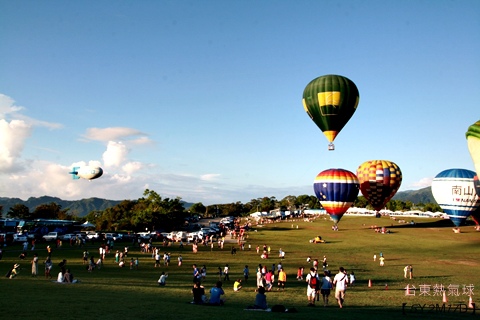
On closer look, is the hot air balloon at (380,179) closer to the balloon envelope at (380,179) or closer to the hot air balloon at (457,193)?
the balloon envelope at (380,179)

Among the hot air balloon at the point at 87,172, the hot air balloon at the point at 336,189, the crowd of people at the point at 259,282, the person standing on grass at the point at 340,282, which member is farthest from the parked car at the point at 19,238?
the person standing on grass at the point at 340,282

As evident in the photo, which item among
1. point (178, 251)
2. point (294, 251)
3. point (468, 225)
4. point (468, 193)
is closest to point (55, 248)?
point (178, 251)

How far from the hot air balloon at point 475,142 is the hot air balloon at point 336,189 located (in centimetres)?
4745

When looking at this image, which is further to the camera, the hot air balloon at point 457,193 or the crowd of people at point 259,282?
the hot air balloon at point 457,193

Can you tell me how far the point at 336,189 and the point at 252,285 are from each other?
45.4 meters

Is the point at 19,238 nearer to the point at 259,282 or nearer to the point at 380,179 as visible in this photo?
the point at 259,282

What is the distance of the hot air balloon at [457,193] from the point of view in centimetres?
8172

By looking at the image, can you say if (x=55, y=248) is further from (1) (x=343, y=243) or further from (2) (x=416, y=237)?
(2) (x=416, y=237)

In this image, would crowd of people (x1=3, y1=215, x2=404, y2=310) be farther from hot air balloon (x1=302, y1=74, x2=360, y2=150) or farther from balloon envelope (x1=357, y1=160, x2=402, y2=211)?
balloon envelope (x1=357, y1=160, x2=402, y2=211)

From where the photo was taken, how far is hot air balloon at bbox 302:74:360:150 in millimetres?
62531

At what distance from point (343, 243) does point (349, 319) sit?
5429 cm

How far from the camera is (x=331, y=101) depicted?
205ft

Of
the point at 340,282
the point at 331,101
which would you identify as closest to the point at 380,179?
the point at 331,101

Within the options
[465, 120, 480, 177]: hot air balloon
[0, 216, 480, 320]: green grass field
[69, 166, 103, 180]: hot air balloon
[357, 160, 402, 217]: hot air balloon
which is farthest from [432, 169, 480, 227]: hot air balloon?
[69, 166, 103, 180]: hot air balloon
